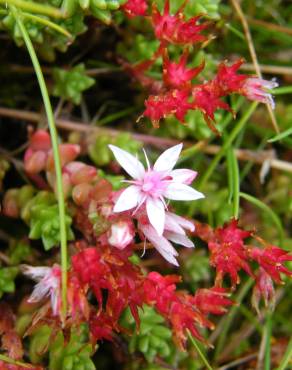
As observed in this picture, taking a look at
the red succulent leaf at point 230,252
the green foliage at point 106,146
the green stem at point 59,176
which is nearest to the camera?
the green stem at point 59,176

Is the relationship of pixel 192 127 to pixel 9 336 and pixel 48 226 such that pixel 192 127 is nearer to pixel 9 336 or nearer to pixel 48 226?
pixel 48 226

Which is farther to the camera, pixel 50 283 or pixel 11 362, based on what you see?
pixel 11 362

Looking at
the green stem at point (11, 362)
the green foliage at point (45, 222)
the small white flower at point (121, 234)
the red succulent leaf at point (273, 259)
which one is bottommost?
the green stem at point (11, 362)

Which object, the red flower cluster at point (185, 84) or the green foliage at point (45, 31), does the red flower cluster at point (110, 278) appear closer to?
the red flower cluster at point (185, 84)

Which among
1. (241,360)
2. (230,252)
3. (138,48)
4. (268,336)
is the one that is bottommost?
(241,360)

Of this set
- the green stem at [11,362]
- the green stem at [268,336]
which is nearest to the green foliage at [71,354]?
the green stem at [11,362]

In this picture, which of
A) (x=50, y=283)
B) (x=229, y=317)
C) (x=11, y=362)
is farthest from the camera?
(x=229, y=317)

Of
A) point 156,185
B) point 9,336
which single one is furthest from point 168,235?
point 9,336
